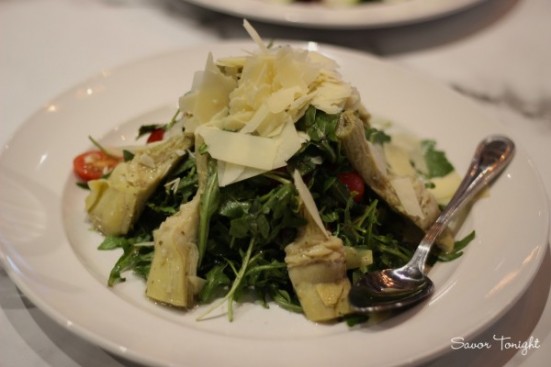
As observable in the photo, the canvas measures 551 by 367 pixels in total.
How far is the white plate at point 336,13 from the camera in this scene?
3.44 metres

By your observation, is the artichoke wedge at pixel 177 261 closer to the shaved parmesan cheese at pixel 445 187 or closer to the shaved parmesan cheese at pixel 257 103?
the shaved parmesan cheese at pixel 257 103

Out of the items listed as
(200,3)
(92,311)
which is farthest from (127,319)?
(200,3)

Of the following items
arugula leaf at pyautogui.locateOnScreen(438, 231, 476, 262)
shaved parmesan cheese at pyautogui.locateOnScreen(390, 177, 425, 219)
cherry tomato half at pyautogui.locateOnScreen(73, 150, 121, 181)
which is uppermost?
shaved parmesan cheese at pyautogui.locateOnScreen(390, 177, 425, 219)

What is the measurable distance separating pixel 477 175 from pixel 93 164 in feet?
5.23

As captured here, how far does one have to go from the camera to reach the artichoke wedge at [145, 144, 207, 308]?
6.27 feet

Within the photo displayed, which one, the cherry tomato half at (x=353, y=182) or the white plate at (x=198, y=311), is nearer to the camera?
the white plate at (x=198, y=311)

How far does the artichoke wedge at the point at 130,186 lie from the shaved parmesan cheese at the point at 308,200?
535mm

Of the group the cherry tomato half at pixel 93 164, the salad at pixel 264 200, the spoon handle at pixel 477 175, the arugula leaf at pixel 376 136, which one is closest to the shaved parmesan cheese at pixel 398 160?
the arugula leaf at pixel 376 136

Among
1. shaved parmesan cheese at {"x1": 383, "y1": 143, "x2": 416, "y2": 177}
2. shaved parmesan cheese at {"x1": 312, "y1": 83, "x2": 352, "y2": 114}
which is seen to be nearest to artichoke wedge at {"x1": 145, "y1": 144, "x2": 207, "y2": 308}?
shaved parmesan cheese at {"x1": 312, "y1": 83, "x2": 352, "y2": 114}

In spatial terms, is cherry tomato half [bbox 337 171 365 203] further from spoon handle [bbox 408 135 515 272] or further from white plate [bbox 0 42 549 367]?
white plate [bbox 0 42 549 367]

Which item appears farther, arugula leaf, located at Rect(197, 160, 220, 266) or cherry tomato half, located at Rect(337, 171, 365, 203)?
cherry tomato half, located at Rect(337, 171, 365, 203)

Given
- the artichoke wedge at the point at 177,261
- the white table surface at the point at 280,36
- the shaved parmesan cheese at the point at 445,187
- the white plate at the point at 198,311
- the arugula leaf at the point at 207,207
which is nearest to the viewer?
the white plate at the point at 198,311

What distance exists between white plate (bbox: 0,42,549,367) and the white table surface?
1.57ft

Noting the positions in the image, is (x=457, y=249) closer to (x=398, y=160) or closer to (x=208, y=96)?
(x=398, y=160)
